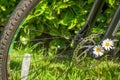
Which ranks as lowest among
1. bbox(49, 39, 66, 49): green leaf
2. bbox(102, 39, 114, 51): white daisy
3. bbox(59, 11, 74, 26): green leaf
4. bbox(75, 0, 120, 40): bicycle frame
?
bbox(49, 39, 66, 49): green leaf

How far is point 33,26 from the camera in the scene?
391 cm

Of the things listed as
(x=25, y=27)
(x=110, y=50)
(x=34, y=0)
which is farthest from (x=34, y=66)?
(x=34, y=0)

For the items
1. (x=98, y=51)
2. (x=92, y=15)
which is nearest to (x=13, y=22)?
(x=98, y=51)

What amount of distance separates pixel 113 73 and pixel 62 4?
82 cm

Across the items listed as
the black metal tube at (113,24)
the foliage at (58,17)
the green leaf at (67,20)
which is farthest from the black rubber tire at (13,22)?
the green leaf at (67,20)

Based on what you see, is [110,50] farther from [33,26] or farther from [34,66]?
[33,26]

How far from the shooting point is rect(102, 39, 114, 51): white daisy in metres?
2.56

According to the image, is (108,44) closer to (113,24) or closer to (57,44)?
(113,24)

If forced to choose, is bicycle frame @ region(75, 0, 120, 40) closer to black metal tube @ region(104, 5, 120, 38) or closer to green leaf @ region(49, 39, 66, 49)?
black metal tube @ region(104, 5, 120, 38)

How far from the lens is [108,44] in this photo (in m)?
2.56

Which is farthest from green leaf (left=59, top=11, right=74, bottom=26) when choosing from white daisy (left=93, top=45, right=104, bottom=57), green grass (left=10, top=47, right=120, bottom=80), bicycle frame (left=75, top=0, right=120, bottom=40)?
white daisy (left=93, top=45, right=104, bottom=57)

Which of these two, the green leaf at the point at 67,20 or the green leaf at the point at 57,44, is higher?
the green leaf at the point at 67,20

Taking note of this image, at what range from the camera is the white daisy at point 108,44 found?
256cm

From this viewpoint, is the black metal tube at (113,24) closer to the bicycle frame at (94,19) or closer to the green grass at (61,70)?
the bicycle frame at (94,19)
